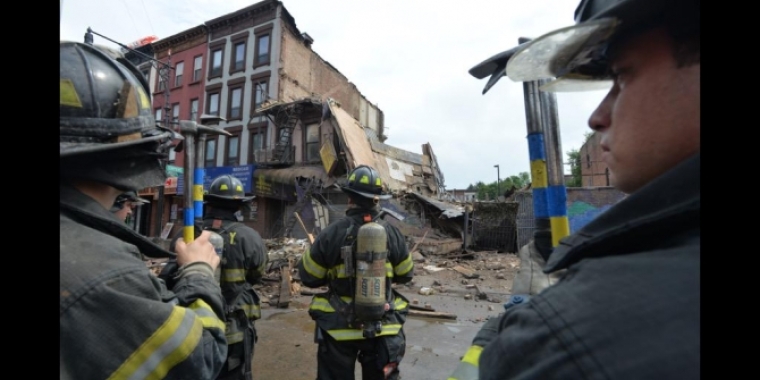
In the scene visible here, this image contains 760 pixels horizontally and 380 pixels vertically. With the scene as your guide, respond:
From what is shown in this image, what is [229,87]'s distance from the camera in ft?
76.6

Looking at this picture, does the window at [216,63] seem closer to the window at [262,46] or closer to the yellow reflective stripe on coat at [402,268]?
the window at [262,46]

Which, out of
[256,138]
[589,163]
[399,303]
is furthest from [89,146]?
[589,163]

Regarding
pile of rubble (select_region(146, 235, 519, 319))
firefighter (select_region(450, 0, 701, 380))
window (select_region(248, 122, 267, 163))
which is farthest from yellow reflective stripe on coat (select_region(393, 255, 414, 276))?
window (select_region(248, 122, 267, 163))

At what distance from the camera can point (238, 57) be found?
23.6 meters

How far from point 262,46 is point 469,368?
978 inches

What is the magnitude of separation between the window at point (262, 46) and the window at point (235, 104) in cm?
209

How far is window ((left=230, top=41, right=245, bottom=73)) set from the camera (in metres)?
23.3

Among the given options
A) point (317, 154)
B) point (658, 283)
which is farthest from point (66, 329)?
point (317, 154)

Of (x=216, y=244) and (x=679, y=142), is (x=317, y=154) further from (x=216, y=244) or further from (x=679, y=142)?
(x=679, y=142)

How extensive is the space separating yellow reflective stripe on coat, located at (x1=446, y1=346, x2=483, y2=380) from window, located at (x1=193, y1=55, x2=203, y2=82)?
92.1 feet

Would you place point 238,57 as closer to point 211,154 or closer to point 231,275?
point 211,154

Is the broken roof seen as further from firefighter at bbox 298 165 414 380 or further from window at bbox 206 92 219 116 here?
firefighter at bbox 298 165 414 380

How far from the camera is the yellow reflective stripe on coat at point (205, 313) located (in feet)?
4.85
